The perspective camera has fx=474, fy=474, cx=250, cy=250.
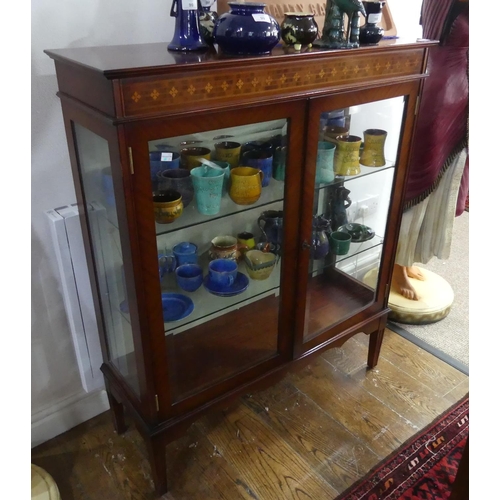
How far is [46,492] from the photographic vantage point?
1256mm

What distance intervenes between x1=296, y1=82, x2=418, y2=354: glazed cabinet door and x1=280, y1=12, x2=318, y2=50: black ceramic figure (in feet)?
0.48

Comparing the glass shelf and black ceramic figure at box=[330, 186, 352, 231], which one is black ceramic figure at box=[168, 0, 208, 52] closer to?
black ceramic figure at box=[330, 186, 352, 231]

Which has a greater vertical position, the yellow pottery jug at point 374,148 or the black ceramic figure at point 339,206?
the yellow pottery jug at point 374,148

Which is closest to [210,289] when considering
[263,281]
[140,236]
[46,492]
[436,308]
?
[263,281]

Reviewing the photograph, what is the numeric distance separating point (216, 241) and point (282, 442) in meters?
0.70

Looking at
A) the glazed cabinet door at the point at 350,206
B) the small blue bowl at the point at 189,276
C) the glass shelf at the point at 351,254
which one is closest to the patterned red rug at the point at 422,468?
the glazed cabinet door at the point at 350,206

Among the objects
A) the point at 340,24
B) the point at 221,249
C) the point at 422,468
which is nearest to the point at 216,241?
the point at 221,249

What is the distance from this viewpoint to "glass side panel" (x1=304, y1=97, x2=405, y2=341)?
132cm

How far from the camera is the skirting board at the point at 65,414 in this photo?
4.88 feet

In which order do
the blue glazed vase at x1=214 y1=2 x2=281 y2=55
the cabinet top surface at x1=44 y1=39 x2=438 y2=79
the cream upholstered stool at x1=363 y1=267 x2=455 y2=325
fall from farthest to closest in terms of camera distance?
the cream upholstered stool at x1=363 y1=267 x2=455 y2=325 < the blue glazed vase at x1=214 y1=2 x2=281 y2=55 < the cabinet top surface at x1=44 y1=39 x2=438 y2=79

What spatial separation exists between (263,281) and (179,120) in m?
0.58

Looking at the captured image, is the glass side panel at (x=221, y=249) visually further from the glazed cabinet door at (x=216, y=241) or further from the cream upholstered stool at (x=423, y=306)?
the cream upholstered stool at (x=423, y=306)

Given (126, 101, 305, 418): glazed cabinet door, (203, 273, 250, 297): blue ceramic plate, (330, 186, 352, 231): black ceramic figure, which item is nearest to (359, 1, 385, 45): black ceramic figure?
(126, 101, 305, 418): glazed cabinet door

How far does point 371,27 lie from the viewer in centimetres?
121
